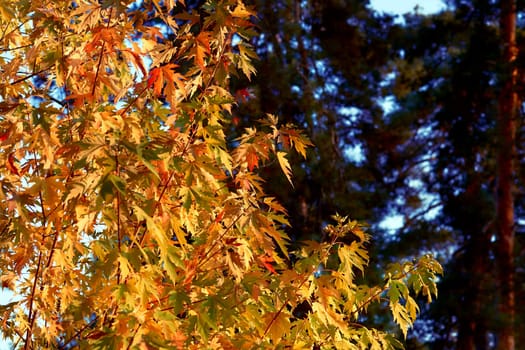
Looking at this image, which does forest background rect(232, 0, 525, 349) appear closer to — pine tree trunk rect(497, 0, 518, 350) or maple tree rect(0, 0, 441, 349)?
pine tree trunk rect(497, 0, 518, 350)

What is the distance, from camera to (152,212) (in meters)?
2.08

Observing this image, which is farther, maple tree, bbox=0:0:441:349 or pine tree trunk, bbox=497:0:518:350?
pine tree trunk, bbox=497:0:518:350

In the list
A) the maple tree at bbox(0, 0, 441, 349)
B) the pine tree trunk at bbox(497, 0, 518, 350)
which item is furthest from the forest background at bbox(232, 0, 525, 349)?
the maple tree at bbox(0, 0, 441, 349)

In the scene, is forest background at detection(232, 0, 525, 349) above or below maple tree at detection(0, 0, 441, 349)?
above

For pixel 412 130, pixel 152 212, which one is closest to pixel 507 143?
pixel 412 130

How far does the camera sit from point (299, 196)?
33.5 ft

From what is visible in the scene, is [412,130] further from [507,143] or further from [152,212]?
[152,212]

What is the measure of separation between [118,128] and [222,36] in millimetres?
484

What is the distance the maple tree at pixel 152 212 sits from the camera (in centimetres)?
203

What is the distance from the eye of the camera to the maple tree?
203 cm

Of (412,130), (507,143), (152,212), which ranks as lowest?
(152,212)

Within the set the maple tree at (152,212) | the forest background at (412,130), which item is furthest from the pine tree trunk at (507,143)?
the maple tree at (152,212)

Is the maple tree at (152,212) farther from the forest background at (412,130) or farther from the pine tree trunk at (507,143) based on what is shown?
the pine tree trunk at (507,143)

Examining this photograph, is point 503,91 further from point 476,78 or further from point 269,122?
point 269,122
